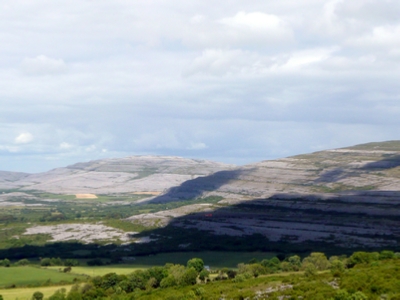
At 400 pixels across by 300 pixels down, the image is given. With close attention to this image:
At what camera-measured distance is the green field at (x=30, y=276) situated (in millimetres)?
94625

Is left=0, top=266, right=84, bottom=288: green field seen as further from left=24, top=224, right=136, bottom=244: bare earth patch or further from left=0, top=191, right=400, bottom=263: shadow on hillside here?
left=24, top=224, right=136, bottom=244: bare earth patch

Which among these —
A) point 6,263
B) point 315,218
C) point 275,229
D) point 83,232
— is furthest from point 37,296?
point 315,218

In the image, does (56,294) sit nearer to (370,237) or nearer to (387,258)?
(387,258)

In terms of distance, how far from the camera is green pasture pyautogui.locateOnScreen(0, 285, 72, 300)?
81.1 m

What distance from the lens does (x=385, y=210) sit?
529 feet

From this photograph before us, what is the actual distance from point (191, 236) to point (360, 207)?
5636 cm

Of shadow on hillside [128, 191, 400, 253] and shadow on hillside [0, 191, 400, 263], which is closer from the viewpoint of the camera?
shadow on hillside [0, 191, 400, 263]

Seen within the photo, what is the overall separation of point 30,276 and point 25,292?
16103 millimetres

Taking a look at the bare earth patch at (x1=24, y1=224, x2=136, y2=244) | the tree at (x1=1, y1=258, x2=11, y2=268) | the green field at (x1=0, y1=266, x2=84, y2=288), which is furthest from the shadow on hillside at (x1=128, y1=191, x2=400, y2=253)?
the tree at (x1=1, y1=258, x2=11, y2=268)

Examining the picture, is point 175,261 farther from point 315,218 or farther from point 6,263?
point 315,218

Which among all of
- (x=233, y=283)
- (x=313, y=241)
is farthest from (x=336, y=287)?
(x=313, y=241)

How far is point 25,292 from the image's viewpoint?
8506 centimetres

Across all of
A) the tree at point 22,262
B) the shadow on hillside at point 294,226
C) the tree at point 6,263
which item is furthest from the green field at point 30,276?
the shadow on hillside at point 294,226

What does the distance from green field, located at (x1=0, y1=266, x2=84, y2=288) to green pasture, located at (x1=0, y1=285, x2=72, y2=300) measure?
438 cm
